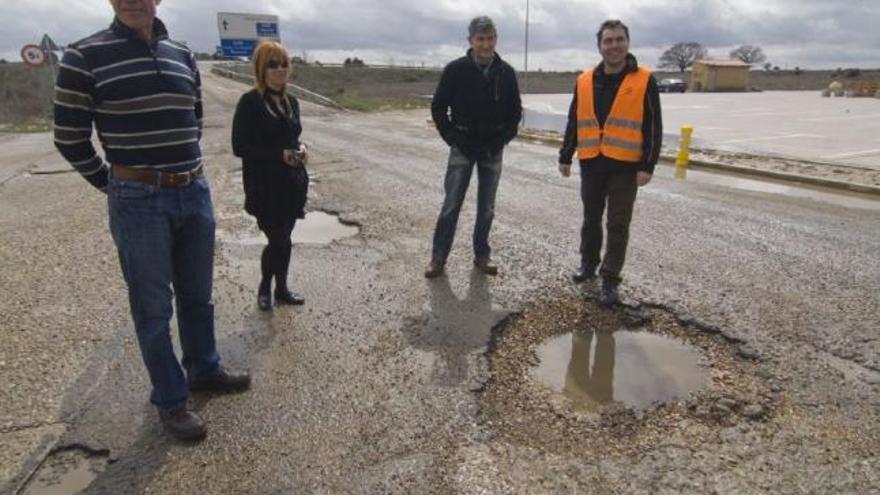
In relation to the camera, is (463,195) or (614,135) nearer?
(614,135)

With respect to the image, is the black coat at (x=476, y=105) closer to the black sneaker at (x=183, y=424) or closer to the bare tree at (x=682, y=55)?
the black sneaker at (x=183, y=424)

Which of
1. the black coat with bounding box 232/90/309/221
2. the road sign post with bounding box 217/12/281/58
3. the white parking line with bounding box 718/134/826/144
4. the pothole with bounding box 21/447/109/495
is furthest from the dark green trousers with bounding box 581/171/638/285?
the road sign post with bounding box 217/12/281/58

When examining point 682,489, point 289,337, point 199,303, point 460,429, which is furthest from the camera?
point 289,337

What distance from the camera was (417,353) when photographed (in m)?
3.59

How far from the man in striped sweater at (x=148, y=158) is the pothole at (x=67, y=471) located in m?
0.33

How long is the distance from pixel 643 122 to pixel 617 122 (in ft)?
0.57

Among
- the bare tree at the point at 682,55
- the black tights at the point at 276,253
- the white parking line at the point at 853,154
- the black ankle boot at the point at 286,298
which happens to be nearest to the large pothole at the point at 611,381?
the black ankle boot at the point at 286,298

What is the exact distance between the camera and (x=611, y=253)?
431 centimetres

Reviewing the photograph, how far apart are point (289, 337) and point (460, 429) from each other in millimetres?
1506

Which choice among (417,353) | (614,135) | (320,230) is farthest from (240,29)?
(417,353)

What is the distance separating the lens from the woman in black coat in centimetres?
366

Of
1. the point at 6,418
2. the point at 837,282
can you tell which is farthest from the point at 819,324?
the point at 6,418

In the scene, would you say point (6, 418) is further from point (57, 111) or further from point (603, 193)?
point (603, 193)

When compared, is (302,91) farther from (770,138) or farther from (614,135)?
(614,135)
